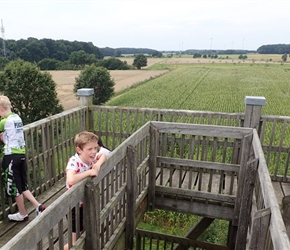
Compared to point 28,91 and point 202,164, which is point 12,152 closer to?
point 202,164

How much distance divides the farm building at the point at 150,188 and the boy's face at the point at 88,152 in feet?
0.57

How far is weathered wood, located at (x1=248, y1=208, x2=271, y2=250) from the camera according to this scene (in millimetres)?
2092

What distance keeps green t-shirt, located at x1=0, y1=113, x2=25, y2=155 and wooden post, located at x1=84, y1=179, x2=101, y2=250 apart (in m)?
1.37

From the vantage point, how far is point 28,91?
24828 millimetres

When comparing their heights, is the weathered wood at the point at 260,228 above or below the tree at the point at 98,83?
above

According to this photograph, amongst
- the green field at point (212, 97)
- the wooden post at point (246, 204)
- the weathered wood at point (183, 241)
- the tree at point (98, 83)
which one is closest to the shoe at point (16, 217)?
the weathered wood at point (183, 241)

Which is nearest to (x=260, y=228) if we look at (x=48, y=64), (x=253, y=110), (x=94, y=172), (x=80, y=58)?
(x=94, y=172)

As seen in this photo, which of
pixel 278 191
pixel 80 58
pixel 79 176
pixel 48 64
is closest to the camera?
pixel 79 176

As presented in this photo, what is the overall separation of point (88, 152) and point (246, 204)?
2.08 metres

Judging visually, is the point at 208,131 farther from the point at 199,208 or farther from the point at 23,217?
the point at 23,217

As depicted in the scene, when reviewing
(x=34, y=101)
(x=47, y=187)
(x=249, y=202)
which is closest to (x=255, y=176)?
(x=249, y=202)

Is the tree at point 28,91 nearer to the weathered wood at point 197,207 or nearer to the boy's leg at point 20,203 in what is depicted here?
the weathered wood at point 197,207

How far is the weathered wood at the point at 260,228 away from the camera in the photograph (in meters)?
2.09

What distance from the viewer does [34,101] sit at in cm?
2494
